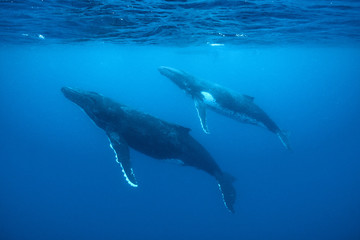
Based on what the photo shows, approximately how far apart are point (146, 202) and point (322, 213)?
1758cm

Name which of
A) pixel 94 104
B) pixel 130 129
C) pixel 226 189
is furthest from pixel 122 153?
pixel 226 189

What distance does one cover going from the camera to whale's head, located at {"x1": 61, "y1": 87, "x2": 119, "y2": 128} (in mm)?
10102

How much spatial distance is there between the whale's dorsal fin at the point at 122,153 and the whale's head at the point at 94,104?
0.67m

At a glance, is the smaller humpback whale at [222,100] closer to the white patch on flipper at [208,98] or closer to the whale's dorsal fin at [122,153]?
the white patch on flipper at [208,98]

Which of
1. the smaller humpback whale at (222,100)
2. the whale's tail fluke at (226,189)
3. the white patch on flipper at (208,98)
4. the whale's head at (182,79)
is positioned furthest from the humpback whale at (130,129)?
the whale's head at (182,79)

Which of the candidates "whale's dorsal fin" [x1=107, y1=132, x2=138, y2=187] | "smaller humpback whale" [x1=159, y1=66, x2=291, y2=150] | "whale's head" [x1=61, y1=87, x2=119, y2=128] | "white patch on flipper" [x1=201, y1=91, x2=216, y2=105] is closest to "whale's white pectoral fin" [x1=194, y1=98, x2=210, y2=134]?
"smaller humpback whale" [x1=159, y1=66, x2=291, y2=150]

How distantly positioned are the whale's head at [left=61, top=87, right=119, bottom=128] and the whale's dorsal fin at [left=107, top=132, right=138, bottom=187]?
0.67 metres

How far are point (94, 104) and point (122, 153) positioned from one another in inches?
83.7

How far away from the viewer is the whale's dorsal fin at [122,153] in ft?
30.1

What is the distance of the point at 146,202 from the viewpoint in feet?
92.2

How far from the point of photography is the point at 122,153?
967 centimetres

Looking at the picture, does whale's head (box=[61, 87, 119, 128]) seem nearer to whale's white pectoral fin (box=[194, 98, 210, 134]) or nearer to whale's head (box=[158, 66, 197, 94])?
whale's white pectoral fin (box=[194, 98, 210, 134])

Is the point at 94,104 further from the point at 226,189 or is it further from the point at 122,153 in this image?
the point at 226,189

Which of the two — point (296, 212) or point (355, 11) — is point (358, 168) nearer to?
point (296, 212)
